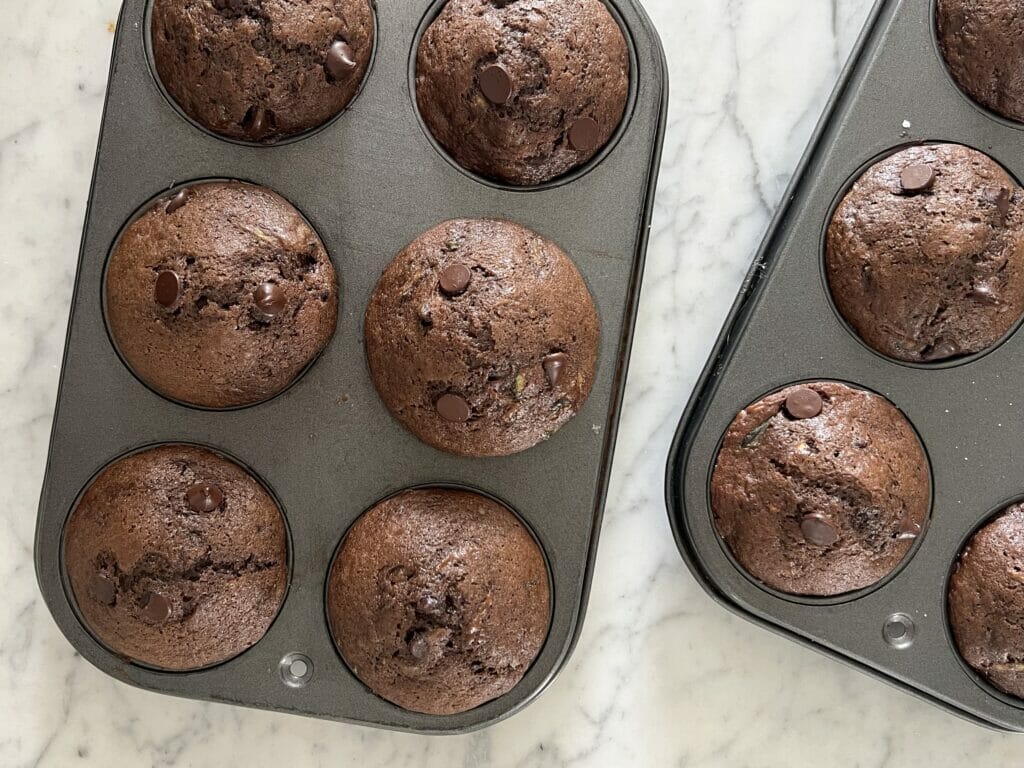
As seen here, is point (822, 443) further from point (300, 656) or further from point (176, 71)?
point (176, 71)

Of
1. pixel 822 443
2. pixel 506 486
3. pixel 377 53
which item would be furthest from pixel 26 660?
pixel 822 443

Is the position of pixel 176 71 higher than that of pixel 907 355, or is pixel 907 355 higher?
pixel 176 71

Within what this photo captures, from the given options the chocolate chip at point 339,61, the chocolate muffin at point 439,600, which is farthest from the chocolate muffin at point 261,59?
the chocolate muffin at point 439,600

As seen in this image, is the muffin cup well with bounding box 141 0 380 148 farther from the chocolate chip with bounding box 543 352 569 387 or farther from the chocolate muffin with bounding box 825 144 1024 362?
the chocolate muffin with bounding box 825 144 1024 362

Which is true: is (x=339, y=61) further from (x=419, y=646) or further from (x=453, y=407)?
(x=419, y=646)

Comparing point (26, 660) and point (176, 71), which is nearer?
point (176, 71)

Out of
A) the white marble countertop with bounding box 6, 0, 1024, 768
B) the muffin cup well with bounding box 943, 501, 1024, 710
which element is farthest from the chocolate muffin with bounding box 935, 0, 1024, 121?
the muffin cup well with bounding box 943, 501, 1024, 710
